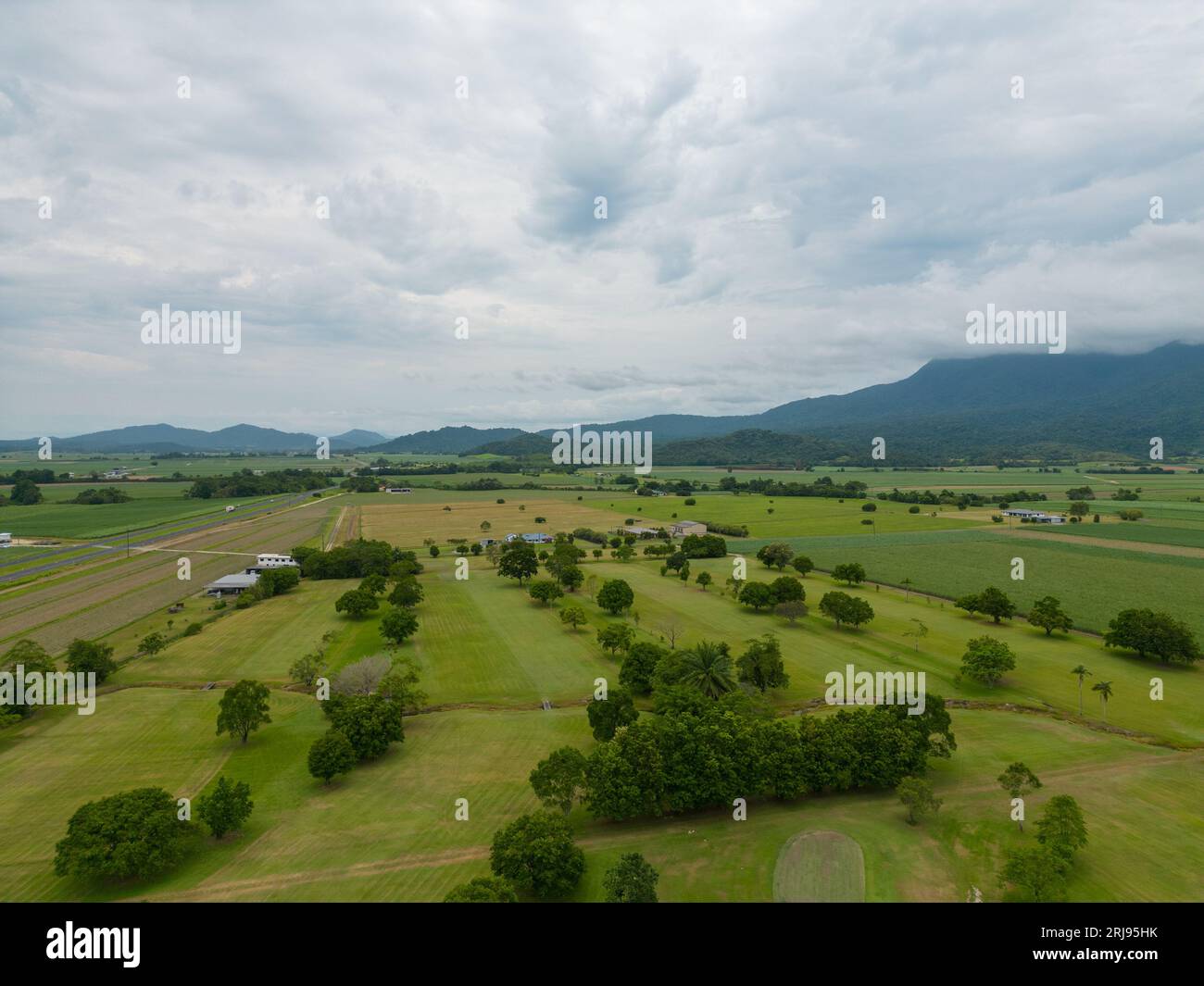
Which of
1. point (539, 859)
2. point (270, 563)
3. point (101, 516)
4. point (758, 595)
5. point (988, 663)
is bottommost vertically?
point (539, 859)

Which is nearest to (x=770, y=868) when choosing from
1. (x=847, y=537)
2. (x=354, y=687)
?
(x=354, y=687)

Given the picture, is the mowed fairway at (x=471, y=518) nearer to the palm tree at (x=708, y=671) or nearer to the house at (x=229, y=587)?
the house at (x=229, y=587)

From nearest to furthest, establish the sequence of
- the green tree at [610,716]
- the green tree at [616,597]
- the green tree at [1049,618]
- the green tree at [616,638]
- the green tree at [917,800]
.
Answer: the green tree at [917,800] < the green tree at [610,716] < the green tree at [616,638] < the green tree at [1049,618] < the green tree at [616,597]

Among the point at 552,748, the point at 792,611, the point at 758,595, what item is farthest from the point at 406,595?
the point at 792,611

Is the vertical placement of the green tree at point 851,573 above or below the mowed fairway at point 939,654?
above

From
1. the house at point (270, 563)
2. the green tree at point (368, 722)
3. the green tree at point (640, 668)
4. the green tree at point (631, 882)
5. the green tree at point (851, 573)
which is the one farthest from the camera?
the house at point (270, 563)

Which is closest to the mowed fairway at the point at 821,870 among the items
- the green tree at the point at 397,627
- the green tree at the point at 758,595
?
the green tree at the point at 758,595

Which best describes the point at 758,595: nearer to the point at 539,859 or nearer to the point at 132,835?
the point at 539,859
